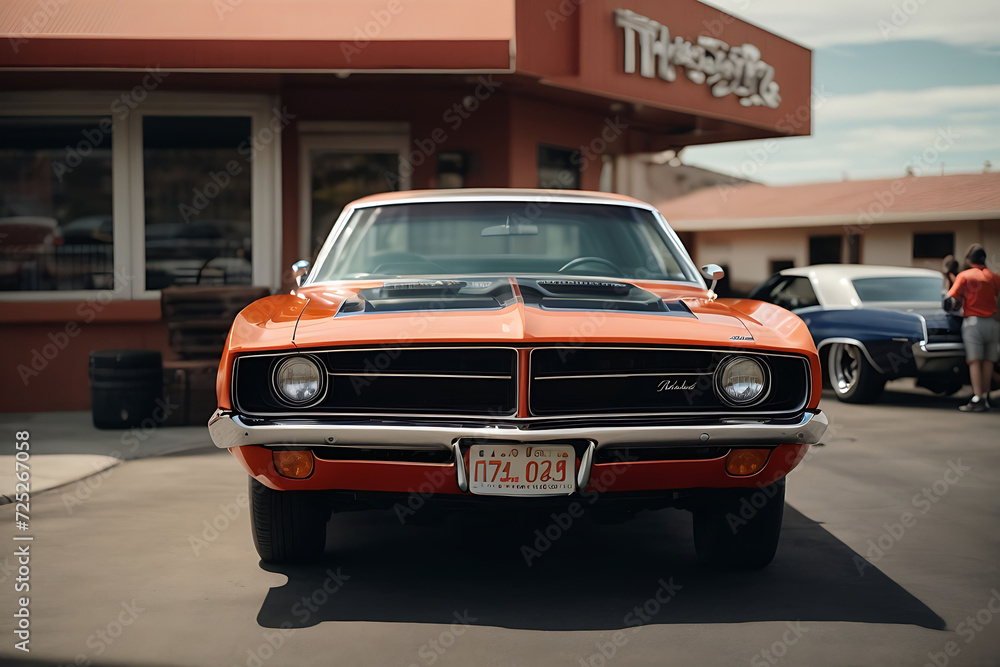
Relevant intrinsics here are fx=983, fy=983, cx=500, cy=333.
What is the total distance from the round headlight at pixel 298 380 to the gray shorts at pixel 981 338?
7.89m

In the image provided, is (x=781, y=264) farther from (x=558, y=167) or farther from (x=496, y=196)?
(x=496, y=196)

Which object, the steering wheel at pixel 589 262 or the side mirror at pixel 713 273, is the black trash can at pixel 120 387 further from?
the side mirror at pixel 713 273

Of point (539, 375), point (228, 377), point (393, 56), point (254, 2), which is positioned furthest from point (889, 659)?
point (254, 2)

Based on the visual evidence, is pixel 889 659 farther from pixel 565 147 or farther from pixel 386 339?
pixel 565 147

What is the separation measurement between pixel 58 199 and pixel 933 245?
20.9m

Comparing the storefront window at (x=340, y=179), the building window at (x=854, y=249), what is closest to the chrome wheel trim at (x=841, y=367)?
the storefront window at (x=340, y=179)

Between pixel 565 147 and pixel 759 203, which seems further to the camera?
pixel 759 203

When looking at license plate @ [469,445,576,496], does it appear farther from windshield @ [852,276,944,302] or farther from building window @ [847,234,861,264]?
building window @ [847,234,861,264]

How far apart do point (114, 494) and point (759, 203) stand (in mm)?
25154

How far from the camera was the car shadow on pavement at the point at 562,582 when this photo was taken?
355 centimetres

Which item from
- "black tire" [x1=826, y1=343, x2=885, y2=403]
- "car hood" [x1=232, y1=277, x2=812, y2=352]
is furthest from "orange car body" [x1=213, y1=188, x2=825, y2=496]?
"black tire" [x1=826, y1=343, x2=885, y2=403]

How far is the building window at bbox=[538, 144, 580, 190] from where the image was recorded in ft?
38.4

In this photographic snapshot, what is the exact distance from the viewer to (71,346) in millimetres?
9289

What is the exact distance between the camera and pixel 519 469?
333cm
